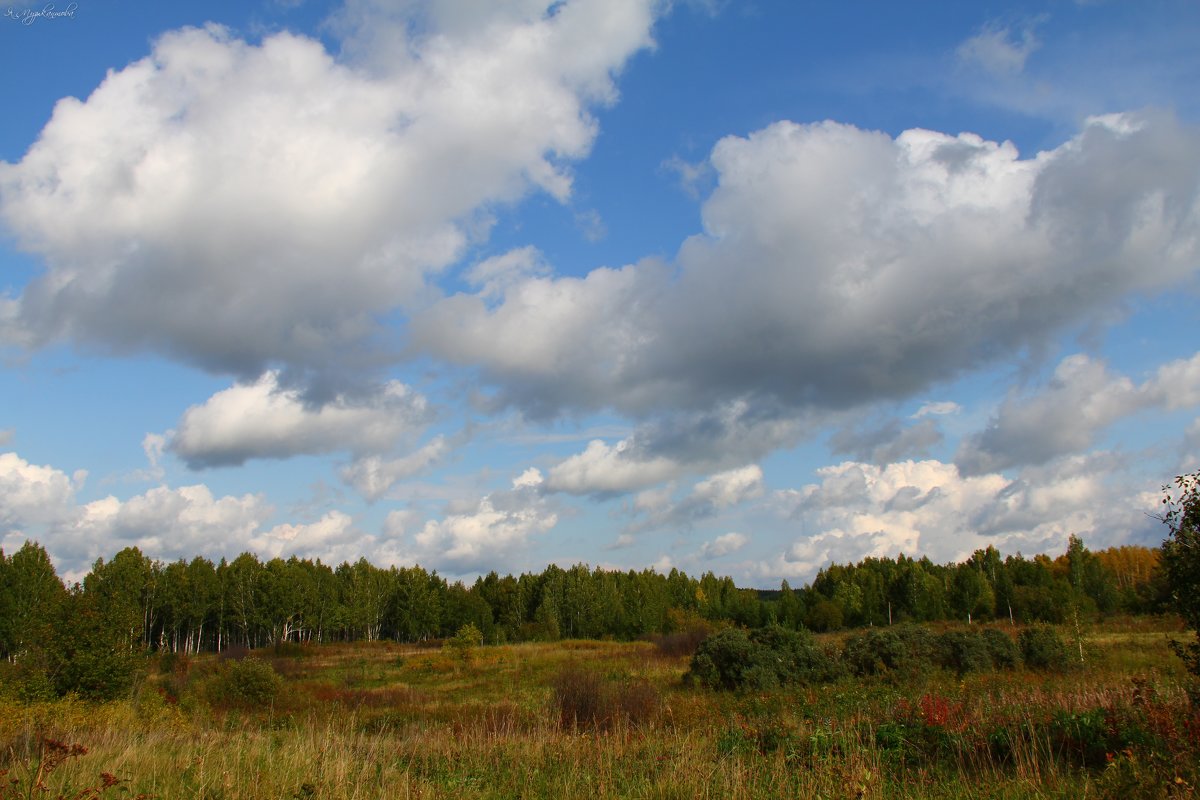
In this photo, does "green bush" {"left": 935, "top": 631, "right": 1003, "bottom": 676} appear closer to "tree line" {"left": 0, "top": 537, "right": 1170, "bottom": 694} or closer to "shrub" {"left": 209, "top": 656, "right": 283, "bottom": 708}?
"shrub" {"left": 209, "top": 656, "right": 283, "bottom": 708}

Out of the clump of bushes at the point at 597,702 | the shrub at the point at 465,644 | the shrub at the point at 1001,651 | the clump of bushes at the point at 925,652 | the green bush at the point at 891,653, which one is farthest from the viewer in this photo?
the shrub at the point at 465,644

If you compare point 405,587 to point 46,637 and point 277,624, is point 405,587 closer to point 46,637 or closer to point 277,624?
point 277,624

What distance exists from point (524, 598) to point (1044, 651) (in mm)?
71148

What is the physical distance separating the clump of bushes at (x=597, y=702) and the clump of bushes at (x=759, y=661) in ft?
19.5

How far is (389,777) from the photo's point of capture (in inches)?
352

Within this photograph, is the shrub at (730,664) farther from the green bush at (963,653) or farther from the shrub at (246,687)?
the shrub at (246,687)

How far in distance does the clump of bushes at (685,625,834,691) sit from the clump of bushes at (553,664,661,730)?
5.95m

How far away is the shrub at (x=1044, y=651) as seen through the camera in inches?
968

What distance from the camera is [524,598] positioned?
9000 cm

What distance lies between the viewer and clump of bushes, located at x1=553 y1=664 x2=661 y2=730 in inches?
659

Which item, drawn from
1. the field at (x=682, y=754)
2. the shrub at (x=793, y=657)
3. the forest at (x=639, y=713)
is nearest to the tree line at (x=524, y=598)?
the forest at (x=639, y=713)

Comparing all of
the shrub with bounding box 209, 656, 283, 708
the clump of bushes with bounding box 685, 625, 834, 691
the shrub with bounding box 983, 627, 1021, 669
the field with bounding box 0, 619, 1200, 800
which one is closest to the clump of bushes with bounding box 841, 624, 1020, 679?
the shrub with bounding box 983, 627, 1021, 669

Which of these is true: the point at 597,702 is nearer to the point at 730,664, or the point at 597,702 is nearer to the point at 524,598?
the point at 730,664

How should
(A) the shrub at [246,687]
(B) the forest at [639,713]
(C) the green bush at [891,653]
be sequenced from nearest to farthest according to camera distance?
(B) the forest at [639,713]
(C) the green bush at [891,653]
(A) the shrub at [246,687]
